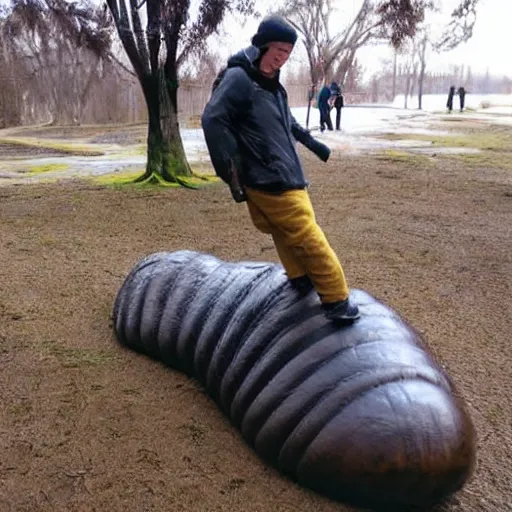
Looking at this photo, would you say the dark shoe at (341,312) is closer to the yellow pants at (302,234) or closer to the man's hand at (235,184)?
the yellow pants at (302,234)

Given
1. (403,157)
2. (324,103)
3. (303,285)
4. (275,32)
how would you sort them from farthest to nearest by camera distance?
(324,103) < (403,157) < (303,285) < (275,32)

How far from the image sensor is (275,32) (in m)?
2.31

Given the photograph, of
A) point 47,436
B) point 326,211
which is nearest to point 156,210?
point 326,211

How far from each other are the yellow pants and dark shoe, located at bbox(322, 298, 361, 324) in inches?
0.9

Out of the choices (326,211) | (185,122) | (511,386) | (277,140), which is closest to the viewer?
(277,140)

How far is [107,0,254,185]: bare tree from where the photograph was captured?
9336 mm

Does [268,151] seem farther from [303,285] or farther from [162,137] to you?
[162,137]

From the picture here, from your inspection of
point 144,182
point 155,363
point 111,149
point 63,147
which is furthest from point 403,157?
point 155,363

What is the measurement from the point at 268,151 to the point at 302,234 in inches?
13.9

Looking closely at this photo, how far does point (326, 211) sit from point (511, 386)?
4.70 meters

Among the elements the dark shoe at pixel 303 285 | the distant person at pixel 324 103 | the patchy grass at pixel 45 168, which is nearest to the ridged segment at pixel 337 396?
the dark shoe at pixel 303 285

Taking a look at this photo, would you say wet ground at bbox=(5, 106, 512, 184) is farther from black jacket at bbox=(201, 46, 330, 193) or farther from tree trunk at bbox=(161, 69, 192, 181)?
black jacket at bbox=(201, 46, 330, 193)

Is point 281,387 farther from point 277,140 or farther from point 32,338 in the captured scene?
point 32,338

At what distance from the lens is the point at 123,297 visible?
4223mm
